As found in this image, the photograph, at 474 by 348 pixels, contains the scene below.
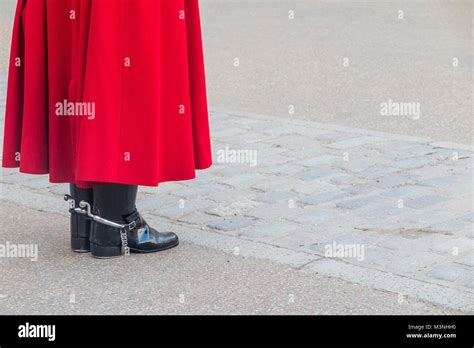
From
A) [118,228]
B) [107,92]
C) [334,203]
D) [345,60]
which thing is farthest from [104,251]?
[345,60]

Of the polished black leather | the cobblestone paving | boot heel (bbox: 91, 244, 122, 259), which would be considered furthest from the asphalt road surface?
boot heel (bbox: 91, 244, 122, 259)

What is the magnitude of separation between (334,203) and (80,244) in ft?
4.78

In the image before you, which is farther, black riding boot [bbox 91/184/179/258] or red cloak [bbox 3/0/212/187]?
black riding boot [bbox 91/184/179/258]

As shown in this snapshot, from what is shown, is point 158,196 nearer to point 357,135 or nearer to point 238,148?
point 238,148

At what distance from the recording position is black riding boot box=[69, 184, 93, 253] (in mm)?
4730

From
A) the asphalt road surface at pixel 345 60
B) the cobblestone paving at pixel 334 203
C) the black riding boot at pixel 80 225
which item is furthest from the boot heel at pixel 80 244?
the asphalt road surface at pixel 345 60

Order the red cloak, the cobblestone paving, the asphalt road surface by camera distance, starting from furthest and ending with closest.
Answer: the asphalt road surface < the cobblestone paving < the red cloak

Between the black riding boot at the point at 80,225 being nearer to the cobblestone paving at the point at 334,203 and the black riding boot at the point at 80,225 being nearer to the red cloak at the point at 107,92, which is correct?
the red cloak at the point at 107,92

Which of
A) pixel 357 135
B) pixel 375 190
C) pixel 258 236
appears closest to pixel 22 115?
pixel 258 236

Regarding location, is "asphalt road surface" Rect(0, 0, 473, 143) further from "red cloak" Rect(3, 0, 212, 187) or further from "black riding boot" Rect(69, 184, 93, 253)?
"black riding boot" Rect(69, 184, 93, 253)

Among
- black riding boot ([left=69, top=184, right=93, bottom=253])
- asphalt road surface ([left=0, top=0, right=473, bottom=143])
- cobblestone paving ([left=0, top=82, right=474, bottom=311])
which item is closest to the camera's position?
cobblestone paving ([left=0, top=82, right=474, bottom=311])

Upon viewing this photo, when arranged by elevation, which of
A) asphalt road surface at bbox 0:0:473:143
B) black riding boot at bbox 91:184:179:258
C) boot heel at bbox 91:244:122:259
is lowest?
boot heel at bbox 91:244:122:259

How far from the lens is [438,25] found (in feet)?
38.0

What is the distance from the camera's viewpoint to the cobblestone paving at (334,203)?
4.59 m
